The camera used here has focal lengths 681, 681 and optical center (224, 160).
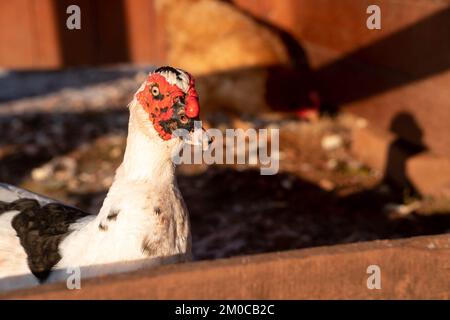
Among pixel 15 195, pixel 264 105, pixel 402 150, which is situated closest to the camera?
pixel 15 195

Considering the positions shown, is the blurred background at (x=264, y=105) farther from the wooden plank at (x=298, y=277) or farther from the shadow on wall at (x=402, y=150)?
the wooden plank at (x=298, y=277)

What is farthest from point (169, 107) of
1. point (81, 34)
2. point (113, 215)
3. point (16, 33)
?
point (16, 33)

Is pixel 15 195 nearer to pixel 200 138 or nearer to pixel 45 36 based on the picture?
pixel 200 138

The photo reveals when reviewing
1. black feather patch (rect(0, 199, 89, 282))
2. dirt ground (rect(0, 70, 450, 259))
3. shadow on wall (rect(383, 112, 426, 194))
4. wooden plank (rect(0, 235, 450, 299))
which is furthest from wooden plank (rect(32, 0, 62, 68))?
wooden plank (rect(0, 235, 450, 299))

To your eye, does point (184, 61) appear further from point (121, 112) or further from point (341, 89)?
point (341, 89)

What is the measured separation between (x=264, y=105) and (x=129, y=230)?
13.8 ft

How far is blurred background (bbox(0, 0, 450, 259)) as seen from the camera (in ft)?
14.0

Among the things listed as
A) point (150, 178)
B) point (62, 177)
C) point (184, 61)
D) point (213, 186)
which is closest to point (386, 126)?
point (213, 186)

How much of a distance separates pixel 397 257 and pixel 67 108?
18.1ft

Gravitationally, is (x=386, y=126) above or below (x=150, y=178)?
above

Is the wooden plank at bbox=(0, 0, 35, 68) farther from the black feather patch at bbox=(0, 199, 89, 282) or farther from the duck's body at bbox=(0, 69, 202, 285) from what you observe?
the duck's body at bbox=(0, 69, 202, 285)

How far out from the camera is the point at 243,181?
489 centimetres

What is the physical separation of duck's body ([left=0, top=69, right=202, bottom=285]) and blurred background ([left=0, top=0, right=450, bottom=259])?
65.4 inches

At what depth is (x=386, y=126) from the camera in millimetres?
5109
